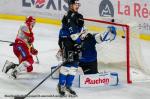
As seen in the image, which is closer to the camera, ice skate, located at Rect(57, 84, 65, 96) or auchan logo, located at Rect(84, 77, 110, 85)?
ice skate, located at Rect(57, 84, 65, 96)

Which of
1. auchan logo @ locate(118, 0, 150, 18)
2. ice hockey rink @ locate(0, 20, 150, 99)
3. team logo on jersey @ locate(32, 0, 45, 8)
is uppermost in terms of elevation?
team logo on jersey @ locate(32, 0, 45, 8)

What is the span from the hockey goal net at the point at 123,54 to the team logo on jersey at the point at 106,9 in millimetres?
3457

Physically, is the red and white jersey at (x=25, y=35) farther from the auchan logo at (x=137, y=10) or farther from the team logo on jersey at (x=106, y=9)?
the team logo on jersey at (x=106, y=9)

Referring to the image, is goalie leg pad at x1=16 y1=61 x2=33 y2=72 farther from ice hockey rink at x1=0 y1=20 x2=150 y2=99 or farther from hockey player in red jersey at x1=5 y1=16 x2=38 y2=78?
ice hockey rink at x1=0 y1=20 x2=150 y2=99

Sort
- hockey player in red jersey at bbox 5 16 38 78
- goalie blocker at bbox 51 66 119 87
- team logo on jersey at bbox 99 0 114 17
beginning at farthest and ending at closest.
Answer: team logo on jersey at bbox 99 0 114 17 → hockey player in red jersey at bbox 5 16 38 78 → goalie blocker at bbox 51 66 119 87

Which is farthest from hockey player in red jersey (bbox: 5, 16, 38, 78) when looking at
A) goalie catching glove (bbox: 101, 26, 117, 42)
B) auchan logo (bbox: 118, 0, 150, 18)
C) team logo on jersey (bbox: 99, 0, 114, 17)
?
team logo on jersey (bbox: 99, 0, 114, 17)

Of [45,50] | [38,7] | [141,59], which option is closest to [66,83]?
[141,59]

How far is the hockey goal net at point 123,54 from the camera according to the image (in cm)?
871

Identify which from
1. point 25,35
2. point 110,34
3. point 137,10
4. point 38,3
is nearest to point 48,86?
point 25,35

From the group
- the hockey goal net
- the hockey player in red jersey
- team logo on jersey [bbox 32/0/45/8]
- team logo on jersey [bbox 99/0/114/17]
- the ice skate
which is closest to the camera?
the ice skate

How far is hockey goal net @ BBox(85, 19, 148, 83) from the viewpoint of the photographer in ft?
28.6

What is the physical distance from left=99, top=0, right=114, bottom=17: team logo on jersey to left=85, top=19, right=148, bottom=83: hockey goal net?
3.46 meters

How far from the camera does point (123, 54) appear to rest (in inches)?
357

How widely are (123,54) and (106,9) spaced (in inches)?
177
